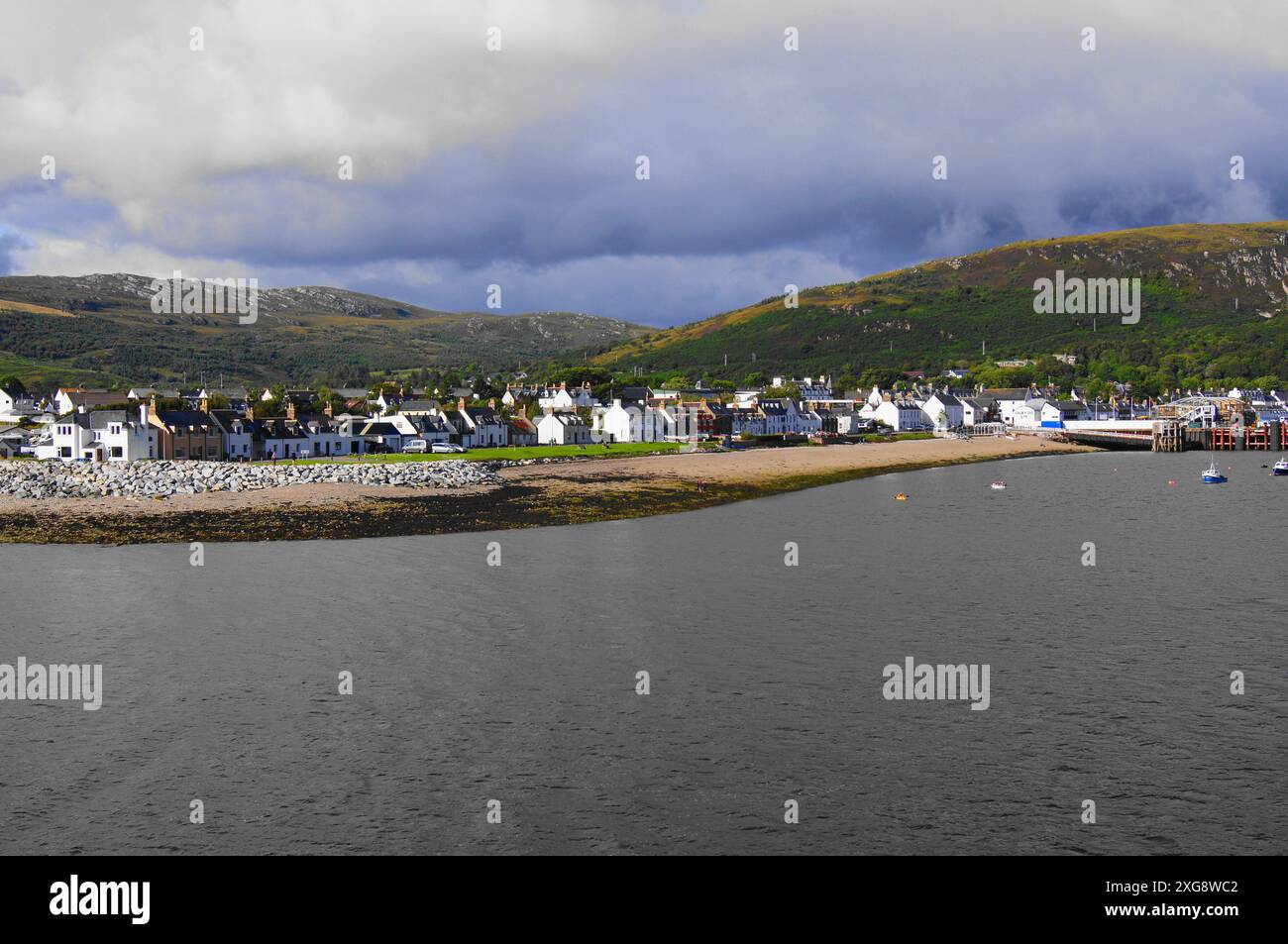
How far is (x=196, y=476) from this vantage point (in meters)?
70.9

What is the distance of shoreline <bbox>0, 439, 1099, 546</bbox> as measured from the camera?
4850 cm

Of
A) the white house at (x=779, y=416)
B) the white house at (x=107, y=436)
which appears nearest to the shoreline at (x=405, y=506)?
the white house at (x=107, y=436)

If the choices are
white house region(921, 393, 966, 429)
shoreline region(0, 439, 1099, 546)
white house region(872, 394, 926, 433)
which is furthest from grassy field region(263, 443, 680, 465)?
white house region(921, 393, 966, 429)

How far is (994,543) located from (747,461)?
172 feet

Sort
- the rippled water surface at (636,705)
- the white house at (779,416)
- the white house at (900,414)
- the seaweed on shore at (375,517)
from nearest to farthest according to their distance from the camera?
the rippled water surface at (636,705)
the seaweed on shore at (375,517)
the white house at (779,416)
the white house at (900,414)

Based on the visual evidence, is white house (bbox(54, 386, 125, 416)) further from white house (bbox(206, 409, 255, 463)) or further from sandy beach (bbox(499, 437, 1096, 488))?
sandy beach (bbox(499, 437, 1096, 488))

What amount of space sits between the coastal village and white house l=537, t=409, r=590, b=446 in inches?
6.7

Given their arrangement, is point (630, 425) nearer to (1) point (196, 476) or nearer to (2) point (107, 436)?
(2) point (107, 436)

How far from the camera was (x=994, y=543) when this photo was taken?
48.0m

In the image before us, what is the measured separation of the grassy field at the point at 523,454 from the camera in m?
94.4

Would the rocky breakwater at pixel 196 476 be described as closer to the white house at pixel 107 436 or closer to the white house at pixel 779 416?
the white house at pixel 107 436

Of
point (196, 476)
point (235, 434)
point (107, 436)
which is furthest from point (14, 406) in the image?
point (196, 476)

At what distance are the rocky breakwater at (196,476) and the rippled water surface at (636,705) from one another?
23414 millimetres
